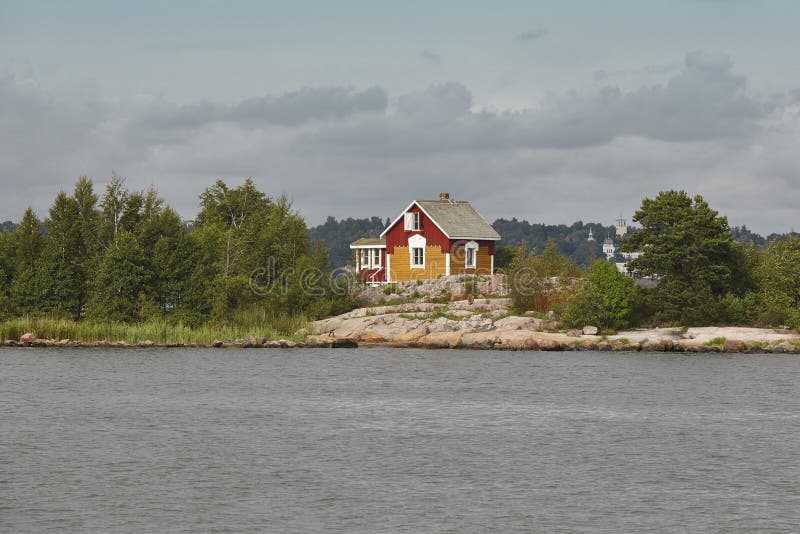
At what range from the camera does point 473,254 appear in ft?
259

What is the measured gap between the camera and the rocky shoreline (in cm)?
5784

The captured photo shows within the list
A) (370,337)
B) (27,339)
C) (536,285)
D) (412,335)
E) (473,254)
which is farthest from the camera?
(473,254)

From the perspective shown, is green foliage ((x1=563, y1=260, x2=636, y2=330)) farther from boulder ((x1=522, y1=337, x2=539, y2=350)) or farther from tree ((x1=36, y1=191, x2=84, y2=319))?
tree ((x1=36, y1=191, x2=84, y2=319))

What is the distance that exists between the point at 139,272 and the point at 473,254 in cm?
2696

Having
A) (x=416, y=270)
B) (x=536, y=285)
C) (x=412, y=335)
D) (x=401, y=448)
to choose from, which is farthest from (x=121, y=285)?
(x=401, y=448)

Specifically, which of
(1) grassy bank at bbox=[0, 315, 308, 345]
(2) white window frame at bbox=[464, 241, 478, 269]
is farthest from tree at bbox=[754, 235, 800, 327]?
(1) grassy bank at bbox=[0, 315, 308, 345]

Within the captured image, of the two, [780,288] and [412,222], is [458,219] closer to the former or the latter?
[412,222]

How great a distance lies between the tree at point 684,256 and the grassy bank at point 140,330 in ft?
75.8

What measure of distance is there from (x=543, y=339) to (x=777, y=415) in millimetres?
23714

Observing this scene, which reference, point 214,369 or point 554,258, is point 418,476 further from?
point 554,258

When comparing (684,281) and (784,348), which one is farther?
(684,281)

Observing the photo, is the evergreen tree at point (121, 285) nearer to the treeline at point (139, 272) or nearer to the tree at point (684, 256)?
the treeline at point (139, 272)

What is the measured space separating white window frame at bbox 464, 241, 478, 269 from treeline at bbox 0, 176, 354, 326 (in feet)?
42.4

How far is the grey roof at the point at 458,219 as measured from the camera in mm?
78125
